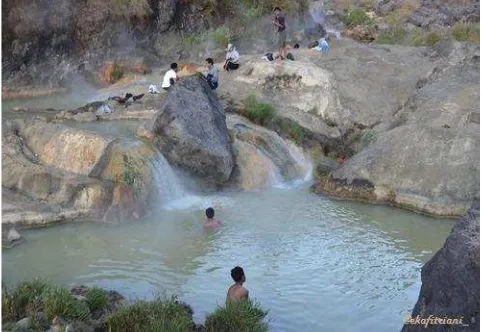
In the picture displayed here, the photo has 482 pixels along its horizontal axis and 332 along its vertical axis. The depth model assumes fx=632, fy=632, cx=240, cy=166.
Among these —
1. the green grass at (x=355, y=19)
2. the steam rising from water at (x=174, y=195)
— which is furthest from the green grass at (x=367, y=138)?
the green grass at (x=355, y=19)

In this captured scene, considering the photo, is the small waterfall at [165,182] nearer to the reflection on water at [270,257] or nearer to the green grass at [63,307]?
the reflection on water at [270,257]

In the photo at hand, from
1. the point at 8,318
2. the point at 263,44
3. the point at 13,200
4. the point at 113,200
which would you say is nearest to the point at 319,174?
the point at 113,200

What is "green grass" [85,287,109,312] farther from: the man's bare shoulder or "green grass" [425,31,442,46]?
"green grass" [425,31,442,46]

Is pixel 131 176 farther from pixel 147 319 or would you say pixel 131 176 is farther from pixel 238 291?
pixel 147 319

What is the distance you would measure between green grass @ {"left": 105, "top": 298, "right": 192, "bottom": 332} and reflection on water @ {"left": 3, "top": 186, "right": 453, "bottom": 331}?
56.8 inches

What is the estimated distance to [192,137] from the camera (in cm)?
1452

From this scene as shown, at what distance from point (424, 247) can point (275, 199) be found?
375 cm

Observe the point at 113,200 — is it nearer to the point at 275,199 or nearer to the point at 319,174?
the point at 275,199

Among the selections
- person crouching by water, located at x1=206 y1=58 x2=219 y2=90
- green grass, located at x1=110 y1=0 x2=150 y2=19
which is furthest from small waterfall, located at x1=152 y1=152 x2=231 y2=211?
green grass, located at x1=110 y1=0 x2=150 y2=19

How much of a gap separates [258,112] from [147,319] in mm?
10694

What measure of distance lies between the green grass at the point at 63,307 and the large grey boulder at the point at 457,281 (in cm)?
389

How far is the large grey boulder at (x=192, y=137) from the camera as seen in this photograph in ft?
47.6

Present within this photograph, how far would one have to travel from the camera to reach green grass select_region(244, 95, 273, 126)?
56.9 feet

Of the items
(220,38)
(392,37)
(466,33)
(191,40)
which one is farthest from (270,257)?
(466,33)
